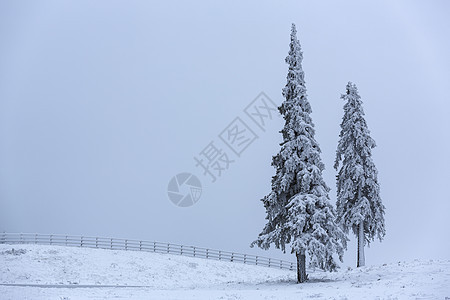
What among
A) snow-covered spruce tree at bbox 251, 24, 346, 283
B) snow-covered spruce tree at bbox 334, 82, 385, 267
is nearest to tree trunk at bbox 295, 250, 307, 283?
snow-covered spruce tree at bbox 251, 24, 346, 283

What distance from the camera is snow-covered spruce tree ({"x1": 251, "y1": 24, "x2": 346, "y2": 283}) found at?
26328mm

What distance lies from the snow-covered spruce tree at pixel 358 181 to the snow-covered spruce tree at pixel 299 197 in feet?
21.8

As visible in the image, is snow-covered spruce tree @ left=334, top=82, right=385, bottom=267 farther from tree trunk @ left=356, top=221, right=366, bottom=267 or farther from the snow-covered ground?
the snow-covered ground

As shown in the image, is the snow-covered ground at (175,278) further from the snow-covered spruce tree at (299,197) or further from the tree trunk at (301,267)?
the snow-covered spruce tree at (299,197)

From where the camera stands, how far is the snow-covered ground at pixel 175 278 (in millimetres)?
21641

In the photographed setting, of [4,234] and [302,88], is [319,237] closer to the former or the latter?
[302,88]

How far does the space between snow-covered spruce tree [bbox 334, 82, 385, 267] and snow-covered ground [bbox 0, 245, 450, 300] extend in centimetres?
429

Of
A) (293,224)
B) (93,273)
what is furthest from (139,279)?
(293,224)

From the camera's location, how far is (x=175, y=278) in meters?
37.5

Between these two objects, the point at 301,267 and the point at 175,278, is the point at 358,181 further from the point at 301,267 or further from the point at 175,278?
the point at 175,278

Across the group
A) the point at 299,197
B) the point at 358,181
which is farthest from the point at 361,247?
the point at 299,197

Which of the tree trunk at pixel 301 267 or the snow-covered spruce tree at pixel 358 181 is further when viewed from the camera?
the snow-covered spruce tree at pixel 358 181

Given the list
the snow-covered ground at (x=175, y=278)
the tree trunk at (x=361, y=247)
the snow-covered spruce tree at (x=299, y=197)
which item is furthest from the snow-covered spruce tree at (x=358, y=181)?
the snow-covered spruce tree at (x=299, y=197)

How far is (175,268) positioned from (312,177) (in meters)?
17.6
